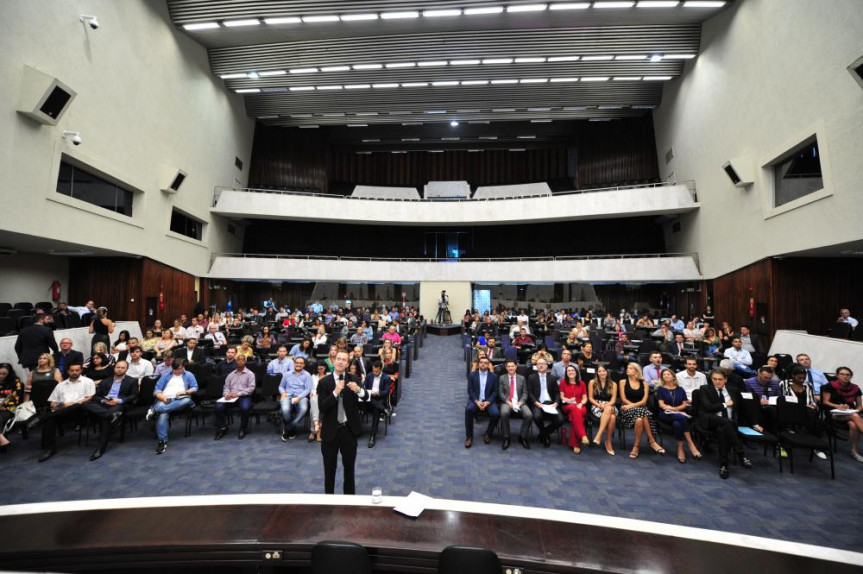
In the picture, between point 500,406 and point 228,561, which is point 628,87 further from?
point 228,561

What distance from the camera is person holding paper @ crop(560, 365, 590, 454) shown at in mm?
4848

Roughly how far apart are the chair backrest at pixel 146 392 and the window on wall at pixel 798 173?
44.7 ft

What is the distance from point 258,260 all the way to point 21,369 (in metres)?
11.0

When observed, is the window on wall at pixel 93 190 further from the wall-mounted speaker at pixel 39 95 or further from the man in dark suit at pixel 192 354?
the man in dark suit at pixel 192 354

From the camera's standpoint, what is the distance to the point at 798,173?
9.14m

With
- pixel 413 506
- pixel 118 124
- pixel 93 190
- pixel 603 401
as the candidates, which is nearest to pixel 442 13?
pixel 118 124

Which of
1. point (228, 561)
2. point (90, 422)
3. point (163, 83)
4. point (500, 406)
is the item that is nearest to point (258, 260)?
point (163, 83)

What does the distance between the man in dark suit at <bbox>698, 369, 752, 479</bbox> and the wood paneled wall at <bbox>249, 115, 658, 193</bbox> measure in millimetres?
17158

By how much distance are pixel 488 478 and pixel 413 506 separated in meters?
2.20

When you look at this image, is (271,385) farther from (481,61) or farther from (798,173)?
(481,61)

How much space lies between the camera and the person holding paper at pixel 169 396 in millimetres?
4805

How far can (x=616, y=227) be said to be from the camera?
19.9 metres

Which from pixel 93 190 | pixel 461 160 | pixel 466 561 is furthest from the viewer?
pixel 461 160

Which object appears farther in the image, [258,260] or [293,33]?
[258,260]
